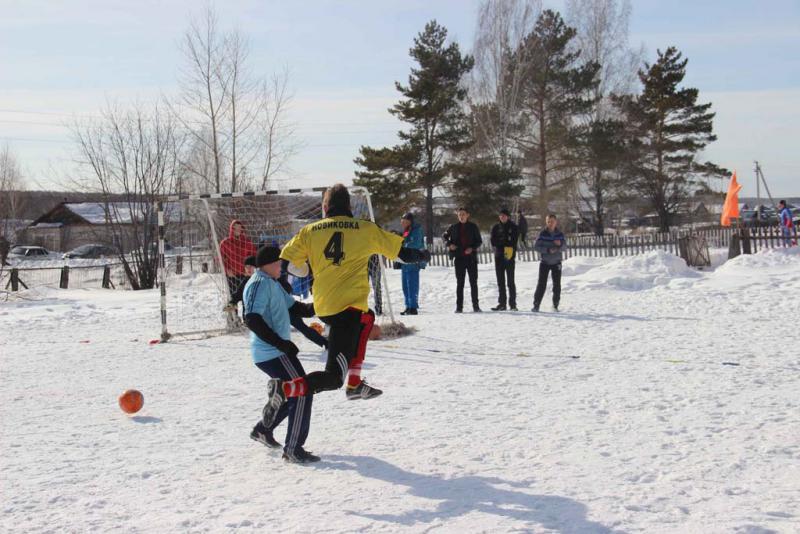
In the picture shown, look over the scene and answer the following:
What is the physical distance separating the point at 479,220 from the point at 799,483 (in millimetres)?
35572

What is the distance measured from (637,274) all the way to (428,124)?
23730mm

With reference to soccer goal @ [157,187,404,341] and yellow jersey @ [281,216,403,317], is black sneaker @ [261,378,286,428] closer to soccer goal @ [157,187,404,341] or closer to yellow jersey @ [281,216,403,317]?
yellow jersey @ [281,216,403,317]

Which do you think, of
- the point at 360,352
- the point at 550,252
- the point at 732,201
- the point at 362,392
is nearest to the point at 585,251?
the point at 732,201

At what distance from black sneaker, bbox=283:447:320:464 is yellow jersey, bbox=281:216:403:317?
0.93 metres

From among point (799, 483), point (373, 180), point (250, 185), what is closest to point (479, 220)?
point (373, 180)

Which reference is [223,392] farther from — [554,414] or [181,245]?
[181,245]

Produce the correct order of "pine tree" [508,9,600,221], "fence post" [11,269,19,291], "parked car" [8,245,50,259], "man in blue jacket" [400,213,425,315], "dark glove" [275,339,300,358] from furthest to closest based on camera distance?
"parked car" [8,245,50,259] → "pine tree" [508,9,600,221] → "fence post" [11,269,19,291] → "man in blue jacket" [400,213,425,315] → "dark glove" [275,339,300,358]

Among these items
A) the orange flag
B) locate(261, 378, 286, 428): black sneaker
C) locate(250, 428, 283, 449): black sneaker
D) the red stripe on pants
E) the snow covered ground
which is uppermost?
the orange flag

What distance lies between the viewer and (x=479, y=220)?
131 ft

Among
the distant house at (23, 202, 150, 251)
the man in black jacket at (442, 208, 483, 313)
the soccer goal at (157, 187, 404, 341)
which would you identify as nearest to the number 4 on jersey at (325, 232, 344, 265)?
the soccer goal at (157, 187, 404, 341)

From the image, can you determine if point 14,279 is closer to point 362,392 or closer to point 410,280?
point 410,280

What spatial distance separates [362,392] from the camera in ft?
17.9

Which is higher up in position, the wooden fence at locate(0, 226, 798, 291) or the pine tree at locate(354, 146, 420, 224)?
the pine tree at locate(354, 146, 420, 224)

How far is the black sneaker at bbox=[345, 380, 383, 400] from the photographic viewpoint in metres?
5.45
